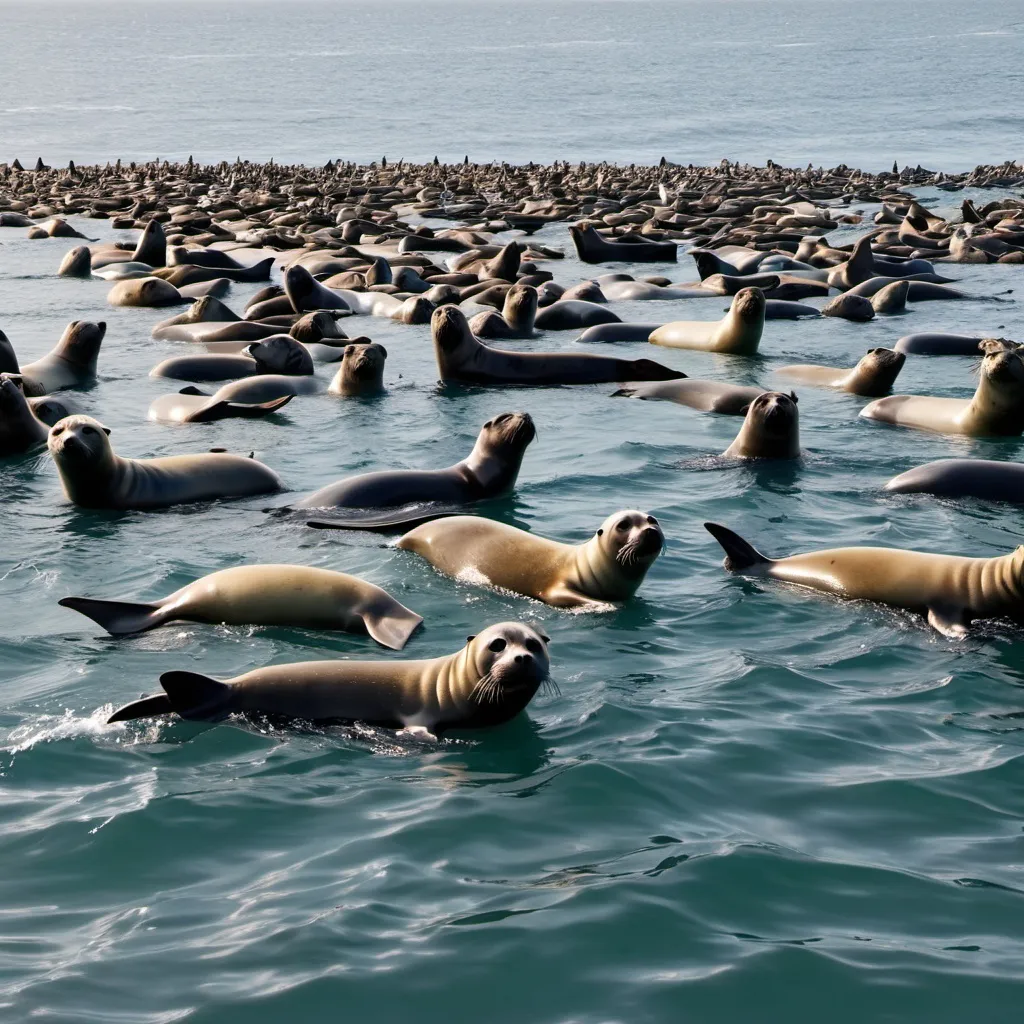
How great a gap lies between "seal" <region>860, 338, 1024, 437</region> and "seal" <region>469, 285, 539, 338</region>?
537 cm

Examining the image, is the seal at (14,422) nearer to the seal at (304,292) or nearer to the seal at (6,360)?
the seal at (6,360)

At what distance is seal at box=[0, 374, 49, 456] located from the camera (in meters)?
11.0

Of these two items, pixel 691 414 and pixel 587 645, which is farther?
pixel 691 414

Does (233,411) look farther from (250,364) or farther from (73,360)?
(73,360)

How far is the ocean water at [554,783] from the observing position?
436 centimetres

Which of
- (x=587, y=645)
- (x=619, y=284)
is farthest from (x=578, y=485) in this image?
(x=619, y=284)

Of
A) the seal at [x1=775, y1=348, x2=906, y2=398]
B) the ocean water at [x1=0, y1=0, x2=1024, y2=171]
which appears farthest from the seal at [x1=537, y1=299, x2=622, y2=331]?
the ocean water at [x1=0, y1=0, x2=1024, y2=171]

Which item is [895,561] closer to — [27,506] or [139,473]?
[139,473]

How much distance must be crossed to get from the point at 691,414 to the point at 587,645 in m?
6.07

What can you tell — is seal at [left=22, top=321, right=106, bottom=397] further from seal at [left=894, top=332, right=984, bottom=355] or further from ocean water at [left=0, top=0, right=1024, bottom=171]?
ocean water at [left=0, top=0, right=1024, bottom=171]

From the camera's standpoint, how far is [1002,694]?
260 inches

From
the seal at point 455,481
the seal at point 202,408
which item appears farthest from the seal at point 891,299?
the seal at point 455,481

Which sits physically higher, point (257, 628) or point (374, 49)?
point (374, 49)

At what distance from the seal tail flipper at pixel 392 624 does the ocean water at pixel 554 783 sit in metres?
0.07
